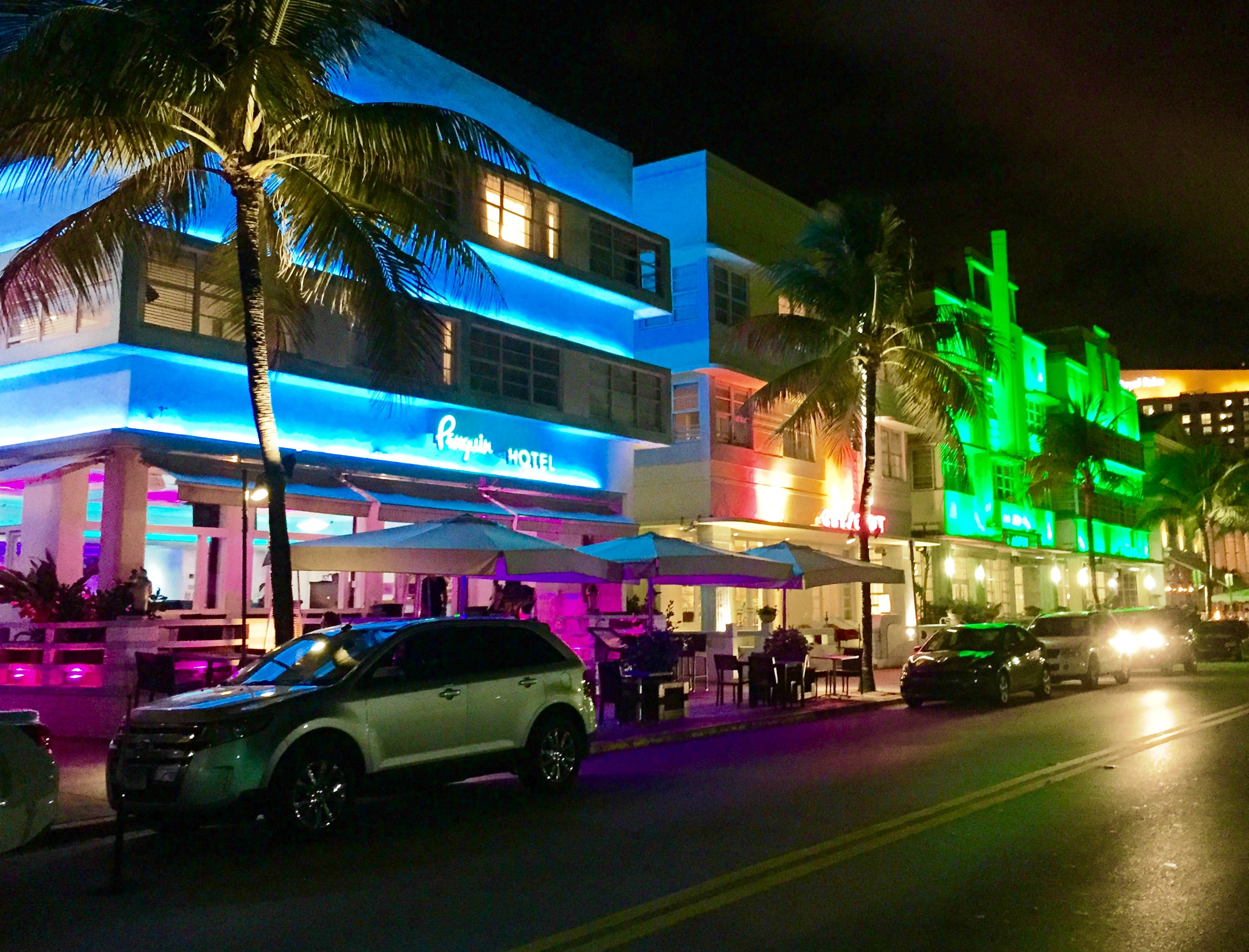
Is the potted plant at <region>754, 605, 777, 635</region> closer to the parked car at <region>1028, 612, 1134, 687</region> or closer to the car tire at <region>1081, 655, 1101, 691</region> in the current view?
the parked car at <region>1028, 612, 1134, 687</region>

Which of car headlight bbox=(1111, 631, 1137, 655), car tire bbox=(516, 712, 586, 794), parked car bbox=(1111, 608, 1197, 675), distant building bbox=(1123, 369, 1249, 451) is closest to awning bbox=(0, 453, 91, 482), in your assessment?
car tire bbox=(516, 712, 586, 794)

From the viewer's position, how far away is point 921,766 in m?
12.8

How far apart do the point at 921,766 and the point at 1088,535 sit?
28.5m

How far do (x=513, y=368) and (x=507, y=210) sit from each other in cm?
335

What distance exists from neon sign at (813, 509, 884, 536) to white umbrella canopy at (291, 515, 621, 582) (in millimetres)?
16800

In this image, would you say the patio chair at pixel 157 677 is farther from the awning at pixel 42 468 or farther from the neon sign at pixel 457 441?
the neon sign at pixel 457 441

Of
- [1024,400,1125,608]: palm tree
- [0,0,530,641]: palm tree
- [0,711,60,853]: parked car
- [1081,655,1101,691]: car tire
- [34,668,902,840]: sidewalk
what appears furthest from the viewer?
[1024,400,1125,608]: palm tree

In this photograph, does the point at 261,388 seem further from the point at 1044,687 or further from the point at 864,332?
the point at 1044,687

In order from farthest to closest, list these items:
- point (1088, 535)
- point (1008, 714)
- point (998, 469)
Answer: point (998, 469) < point (1088, 535) < point (1008, 714)

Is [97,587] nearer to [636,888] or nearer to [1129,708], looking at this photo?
[636,888]

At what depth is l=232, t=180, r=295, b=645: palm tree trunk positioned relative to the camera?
13.5m

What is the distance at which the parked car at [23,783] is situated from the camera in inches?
261

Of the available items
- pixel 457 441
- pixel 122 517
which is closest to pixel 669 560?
pixel 457 441

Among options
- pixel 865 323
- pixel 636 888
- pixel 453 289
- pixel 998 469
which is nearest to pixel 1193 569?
pixel 998 469
